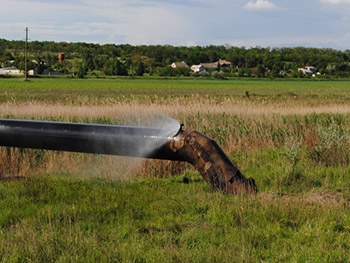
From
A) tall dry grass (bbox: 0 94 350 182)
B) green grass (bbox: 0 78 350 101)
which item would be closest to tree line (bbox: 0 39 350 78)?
green grass (bbox: 0 78 350 101)

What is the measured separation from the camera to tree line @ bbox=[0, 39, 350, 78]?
140 meters

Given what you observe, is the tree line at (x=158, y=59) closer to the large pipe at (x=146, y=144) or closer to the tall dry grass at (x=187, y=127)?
the tall dry grass at (x=187, y=127)

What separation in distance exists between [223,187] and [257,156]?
13.0 ft

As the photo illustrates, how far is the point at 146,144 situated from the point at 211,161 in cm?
96

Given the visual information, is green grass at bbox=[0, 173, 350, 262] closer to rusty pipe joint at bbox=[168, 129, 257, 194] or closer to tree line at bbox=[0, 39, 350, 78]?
rusty pipe joint at bbox=[168, 129, 257, 194]

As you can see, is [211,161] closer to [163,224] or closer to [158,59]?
[163,224]

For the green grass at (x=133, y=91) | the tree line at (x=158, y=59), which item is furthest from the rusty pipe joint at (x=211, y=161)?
the tree line at (x=158, y=59)

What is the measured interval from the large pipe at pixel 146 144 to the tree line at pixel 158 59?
403 feet

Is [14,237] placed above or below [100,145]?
→ below

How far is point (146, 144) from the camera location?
702 centimetres

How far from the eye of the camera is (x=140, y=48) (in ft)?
614

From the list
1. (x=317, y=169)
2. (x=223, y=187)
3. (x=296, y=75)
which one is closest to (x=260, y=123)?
Result: (x=317, y=169)

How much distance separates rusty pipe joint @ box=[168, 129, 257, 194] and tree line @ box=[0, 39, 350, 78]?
123 m

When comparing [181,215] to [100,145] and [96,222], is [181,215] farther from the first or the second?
[100,145]
